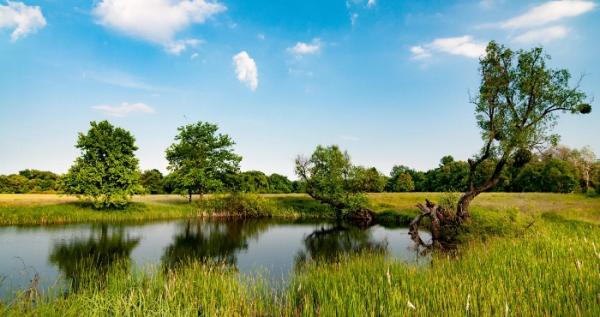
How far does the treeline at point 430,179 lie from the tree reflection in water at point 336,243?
13097 mm

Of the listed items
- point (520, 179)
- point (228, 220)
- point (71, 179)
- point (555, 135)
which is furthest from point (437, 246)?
point (520, 179)

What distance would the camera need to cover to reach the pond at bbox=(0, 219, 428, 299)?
19734 millimetres

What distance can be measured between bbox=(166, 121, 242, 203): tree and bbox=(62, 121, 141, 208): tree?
9063mm

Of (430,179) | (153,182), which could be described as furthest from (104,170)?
(430,179)

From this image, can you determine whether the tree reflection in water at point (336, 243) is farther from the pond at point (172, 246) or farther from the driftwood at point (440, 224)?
the driftwood at point (440, 224)

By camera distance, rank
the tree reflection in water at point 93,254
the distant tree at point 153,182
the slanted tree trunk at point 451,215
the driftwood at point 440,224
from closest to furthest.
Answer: the tree reflection in water at point 93,254 < the slanted tree trunk at point 451,215 < the driftwood at point 440,224 < the distant tree at point 153,182

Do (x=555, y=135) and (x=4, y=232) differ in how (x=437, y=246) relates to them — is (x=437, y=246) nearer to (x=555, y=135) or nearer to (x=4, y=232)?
(x=555, y=135)

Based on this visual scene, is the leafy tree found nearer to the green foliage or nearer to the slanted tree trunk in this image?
the green foliage

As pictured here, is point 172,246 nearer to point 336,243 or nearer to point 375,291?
point 336,243

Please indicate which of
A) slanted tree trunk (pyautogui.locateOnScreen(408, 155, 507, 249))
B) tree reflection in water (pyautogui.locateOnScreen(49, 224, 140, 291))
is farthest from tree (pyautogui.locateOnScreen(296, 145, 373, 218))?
tree reflection in water (pyautogui.locateOnScreen(49, 224, 140, 291))

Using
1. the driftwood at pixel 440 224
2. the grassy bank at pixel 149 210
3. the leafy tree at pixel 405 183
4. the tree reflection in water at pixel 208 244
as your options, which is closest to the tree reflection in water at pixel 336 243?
the driftwood at pixel 440 224

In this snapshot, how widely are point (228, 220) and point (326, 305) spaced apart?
45462mm

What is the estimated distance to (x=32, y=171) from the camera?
349ft

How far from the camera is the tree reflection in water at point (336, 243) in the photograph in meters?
25.2
